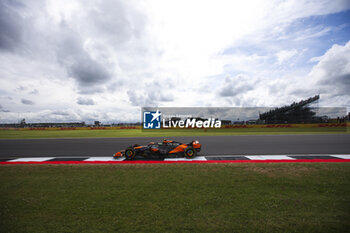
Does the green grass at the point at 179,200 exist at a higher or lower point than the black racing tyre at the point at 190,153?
lower

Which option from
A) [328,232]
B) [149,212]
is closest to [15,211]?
[149,212]

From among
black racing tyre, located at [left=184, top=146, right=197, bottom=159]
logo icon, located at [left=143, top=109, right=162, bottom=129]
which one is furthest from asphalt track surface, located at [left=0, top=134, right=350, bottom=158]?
logo icon, located at [left=143, top=109, right=162, bottom=129]

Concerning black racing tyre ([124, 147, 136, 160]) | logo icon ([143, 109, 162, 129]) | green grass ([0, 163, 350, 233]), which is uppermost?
logo icon ([143, 109, 162, 129])

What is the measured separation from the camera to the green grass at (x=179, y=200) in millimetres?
2461

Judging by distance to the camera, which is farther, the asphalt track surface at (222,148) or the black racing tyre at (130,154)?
the asphalt track surface at (222,148)

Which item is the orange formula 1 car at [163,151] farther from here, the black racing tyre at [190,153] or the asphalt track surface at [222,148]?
the asphalt track surface at [222,148]

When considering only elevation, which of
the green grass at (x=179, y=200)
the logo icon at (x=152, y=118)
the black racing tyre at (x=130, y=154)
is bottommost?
the green grass at (x=179, y=200)

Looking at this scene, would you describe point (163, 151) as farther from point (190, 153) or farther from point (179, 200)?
point (179, 200)

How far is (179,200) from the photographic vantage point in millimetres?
3168

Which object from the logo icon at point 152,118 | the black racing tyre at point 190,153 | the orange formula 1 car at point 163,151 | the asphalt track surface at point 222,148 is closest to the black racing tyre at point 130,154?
the orange formula 1 car at point 163,151

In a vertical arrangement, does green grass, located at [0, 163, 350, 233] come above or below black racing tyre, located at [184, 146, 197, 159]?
below

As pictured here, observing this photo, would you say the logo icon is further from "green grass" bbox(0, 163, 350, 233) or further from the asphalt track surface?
"green grass" bbox(0, 163, 350, 233)

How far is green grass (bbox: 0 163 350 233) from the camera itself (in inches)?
96.9

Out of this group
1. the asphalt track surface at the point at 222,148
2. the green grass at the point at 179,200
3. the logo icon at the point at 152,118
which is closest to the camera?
the green grass at the point at 179,200
